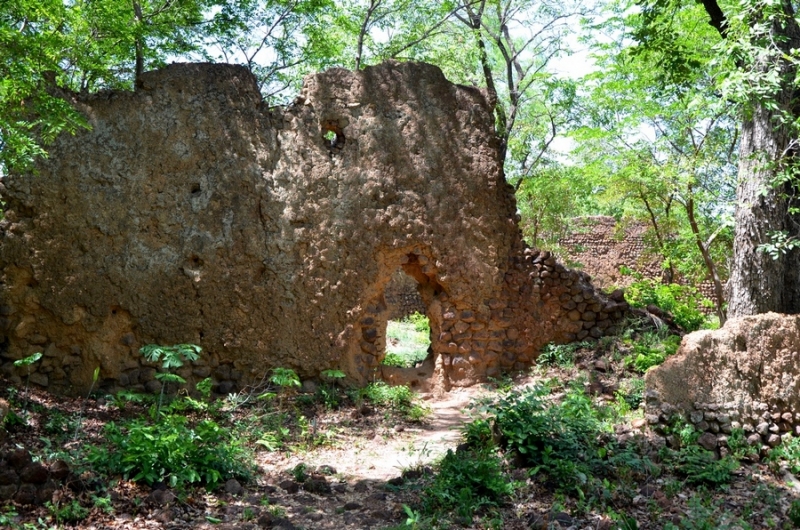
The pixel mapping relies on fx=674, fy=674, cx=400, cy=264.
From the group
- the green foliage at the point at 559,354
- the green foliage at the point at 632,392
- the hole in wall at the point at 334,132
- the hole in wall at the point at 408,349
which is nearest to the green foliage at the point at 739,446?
the green foliage at the point at 632,392

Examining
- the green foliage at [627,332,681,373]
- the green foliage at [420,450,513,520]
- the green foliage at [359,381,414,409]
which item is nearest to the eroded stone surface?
the green foliage at [627,332,681,373]

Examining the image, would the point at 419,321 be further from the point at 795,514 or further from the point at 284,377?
the point at 795,514

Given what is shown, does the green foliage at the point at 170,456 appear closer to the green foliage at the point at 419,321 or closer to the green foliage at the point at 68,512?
the green foliage at the point at 68,512

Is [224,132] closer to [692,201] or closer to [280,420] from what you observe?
[280,420]

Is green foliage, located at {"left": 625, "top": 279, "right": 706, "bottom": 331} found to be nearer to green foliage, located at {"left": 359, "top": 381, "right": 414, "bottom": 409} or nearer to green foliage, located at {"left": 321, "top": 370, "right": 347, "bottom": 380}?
green foliage, located at {"left": 359, "top": 381, "right": 414, "bottom": 409}

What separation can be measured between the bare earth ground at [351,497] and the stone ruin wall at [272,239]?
1.08 metres

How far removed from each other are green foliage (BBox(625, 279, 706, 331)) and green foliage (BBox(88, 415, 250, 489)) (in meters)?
6.79

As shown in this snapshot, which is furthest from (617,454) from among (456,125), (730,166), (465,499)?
(730,166)

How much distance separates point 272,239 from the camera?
25.7 feet

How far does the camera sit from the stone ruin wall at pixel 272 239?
6.98 meters

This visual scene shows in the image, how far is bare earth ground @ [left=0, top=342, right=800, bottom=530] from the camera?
4.56 metres

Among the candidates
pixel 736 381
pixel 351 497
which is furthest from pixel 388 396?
pixel 736 381

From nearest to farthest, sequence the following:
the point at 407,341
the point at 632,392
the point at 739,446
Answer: the point at 739,446 → the point at 632,392 → the point at 407,341

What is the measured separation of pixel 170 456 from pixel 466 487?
2.22 metres
